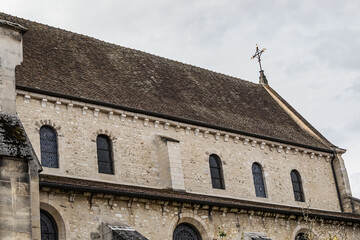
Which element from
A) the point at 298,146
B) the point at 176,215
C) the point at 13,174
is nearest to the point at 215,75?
the point at 298,146

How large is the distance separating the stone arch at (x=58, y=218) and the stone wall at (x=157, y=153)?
2362mm

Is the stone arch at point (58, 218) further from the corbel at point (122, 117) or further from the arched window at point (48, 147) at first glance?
the corbel at point (122, 117)

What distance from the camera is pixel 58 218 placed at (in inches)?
826

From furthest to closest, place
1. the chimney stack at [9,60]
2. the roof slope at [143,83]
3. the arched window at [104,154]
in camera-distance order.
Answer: the roof slope at [143,83] → the arched window at [104,154] → the chimney stack at [9,60]

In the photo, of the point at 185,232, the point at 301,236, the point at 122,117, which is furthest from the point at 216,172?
the point at 122,117

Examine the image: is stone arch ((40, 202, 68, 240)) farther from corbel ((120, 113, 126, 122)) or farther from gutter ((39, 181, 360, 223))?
corbel ((120, 113, 126, 122))

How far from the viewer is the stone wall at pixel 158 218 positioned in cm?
2117

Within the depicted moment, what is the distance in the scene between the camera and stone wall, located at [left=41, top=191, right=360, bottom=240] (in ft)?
69.5

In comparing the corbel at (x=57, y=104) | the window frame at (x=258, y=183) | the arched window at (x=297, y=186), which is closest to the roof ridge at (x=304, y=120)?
the arched window at (x=297, y=186)

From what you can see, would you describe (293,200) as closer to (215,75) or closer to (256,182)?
(256,182)

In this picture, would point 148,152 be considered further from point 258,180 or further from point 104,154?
point 258,180

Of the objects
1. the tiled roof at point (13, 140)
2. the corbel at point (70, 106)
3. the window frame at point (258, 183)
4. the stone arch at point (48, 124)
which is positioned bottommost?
the tiled roof at point (13, 140)

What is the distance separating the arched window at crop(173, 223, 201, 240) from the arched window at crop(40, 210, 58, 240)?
15.9 feet

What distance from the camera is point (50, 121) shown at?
24.0m
